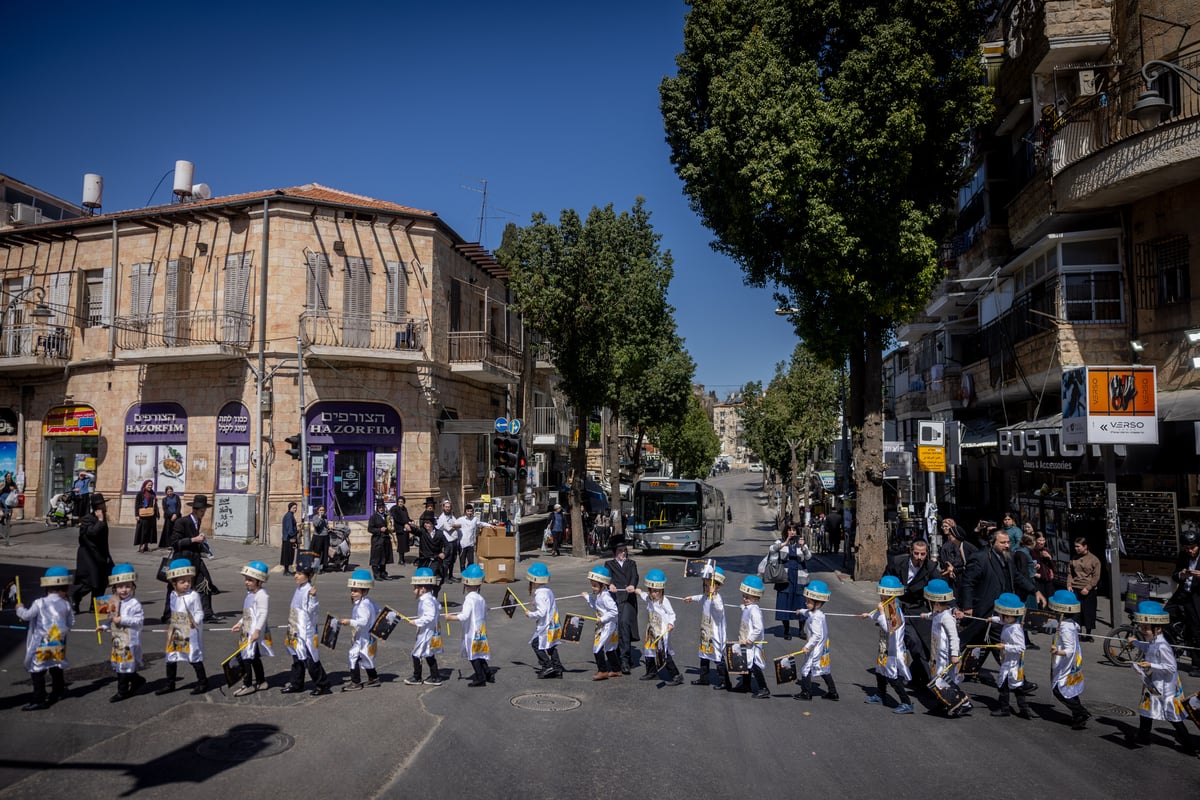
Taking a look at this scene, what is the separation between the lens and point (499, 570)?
19.2 meters

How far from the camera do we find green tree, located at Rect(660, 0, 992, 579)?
653 inches

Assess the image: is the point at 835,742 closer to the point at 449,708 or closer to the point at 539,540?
the point at 449,708

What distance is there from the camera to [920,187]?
18547 mm

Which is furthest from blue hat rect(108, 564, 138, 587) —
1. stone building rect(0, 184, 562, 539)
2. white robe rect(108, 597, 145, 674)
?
stone building rect(0, 184, 562, 539)

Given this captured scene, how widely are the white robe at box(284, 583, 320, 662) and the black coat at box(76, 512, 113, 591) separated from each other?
15.9 feet

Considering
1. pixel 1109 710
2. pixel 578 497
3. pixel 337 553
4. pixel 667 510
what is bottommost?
pixel 1109 710

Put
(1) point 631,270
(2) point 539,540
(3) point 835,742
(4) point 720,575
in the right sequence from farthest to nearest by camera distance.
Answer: (2) point 539,540, (1) point 631,270, (4) point 720,575, (3) point 835,742

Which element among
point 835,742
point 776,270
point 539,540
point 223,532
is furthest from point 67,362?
point 835,742

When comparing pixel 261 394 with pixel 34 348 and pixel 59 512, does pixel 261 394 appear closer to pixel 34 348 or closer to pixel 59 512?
pixel 59 512

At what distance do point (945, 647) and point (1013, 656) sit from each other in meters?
0.74

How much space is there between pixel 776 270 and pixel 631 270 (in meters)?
8.46

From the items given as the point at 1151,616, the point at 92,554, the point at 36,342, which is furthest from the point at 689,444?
the point at 1151,616

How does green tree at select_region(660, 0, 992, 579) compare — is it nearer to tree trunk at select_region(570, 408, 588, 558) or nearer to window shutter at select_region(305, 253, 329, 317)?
tree trunk at select_region(570, 408, 588, 558)

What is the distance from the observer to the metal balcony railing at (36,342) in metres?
26.0
